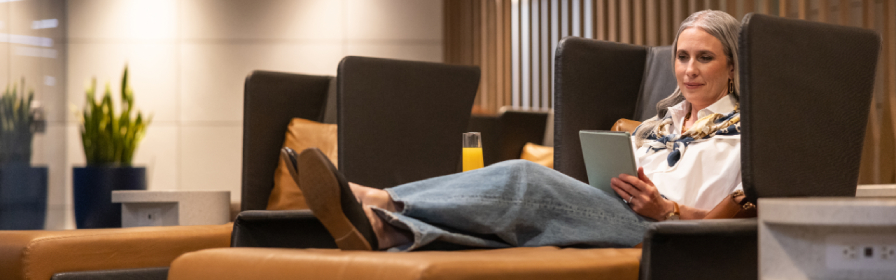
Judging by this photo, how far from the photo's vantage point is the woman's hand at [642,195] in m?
1.68

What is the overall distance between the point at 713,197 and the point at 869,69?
42cm

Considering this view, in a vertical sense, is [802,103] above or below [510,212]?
above

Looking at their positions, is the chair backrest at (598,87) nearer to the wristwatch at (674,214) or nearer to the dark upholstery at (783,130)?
the wristwatch at (674,214)

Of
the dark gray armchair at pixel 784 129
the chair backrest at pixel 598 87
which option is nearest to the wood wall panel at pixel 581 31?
the chair backrest at pixel 598 87

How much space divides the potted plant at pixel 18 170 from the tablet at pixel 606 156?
11.0 feet

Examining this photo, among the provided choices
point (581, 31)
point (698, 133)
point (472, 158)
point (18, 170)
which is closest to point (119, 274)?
point (472, 158)

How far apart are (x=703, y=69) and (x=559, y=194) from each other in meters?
0.62

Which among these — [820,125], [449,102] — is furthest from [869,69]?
[449,102]

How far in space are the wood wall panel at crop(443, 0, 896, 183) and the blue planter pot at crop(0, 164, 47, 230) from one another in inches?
104

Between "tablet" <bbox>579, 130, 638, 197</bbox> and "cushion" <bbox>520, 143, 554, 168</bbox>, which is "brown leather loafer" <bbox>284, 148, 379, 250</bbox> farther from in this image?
"cushion" <bbox>520, 143, 554, 168</bbox>

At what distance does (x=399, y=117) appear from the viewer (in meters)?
2.42

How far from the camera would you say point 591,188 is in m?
1.68

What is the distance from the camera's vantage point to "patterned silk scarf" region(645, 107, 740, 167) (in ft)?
6.07

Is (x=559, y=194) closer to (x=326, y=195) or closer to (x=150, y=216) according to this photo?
(x=326, y=195)
